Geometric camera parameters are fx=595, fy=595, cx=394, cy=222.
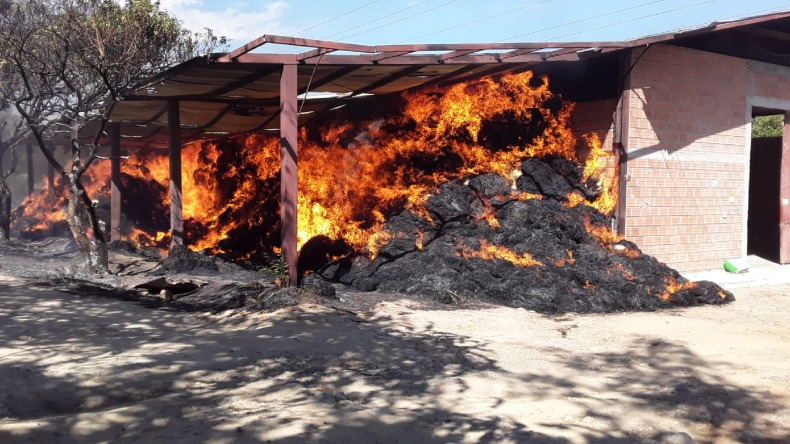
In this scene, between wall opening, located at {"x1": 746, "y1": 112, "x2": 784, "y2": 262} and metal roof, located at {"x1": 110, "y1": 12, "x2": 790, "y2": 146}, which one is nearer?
metal roof, located at {"x1": 110, "y1": 12, "x2": 790, "y2": 146}

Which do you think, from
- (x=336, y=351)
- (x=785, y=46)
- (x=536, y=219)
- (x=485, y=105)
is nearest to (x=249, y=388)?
(x=336, y=351)

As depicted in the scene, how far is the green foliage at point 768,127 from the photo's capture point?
85.1ft

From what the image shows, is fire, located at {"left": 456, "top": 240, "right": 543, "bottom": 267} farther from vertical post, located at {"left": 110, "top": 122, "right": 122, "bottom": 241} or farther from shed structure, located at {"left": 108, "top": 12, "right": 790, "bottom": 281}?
vertical post, located at {"left": 110, "top": 122, "right": 122, "bottom": 241}

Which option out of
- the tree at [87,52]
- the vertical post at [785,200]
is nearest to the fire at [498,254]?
the tree at [87,52]

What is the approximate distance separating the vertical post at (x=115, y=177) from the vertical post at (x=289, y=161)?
9.13 m

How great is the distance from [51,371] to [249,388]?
1.77 metres

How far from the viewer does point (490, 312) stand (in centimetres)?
881

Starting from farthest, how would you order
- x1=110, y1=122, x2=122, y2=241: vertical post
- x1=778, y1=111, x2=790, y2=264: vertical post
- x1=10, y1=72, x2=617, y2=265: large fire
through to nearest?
x1=110, y1=122, x2=122, y2=241: vertical post
x1=778, y1=111, x2=790, y2=264: vertical post
x1=10, y1=72, x2=617, y2=265: large fire

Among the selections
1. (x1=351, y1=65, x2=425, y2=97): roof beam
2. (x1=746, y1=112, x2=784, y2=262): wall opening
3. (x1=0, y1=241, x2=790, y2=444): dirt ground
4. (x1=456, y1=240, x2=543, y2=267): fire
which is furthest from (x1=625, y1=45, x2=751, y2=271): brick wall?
(x1=351, y1=65, x2=425, y2=97): roof beam

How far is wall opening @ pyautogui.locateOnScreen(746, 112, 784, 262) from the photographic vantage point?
15.3 m

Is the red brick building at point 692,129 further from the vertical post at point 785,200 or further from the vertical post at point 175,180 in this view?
the vertical post at point 175,180

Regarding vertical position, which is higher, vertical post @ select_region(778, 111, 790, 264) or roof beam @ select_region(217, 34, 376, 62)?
roof beam @ select_region(217, 34, 376, 62)

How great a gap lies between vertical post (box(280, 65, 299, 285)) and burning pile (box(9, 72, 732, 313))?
154cm

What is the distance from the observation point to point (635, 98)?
11617 mm
